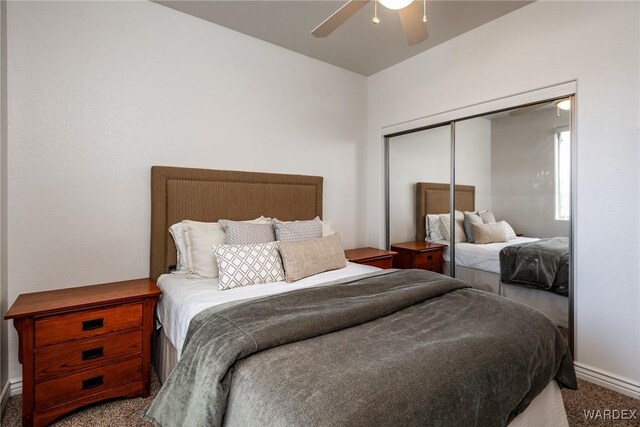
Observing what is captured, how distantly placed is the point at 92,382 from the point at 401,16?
2.79 m

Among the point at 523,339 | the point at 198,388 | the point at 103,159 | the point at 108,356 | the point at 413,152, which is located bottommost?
the point at 108,356

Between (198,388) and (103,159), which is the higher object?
(103,159)

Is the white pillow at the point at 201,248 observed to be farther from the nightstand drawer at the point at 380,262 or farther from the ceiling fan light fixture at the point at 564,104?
the ceiling fan light fixture at the point at 564,104

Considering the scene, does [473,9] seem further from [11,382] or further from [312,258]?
[11,382]

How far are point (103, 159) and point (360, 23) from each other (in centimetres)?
233

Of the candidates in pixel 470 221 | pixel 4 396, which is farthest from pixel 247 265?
pixel 470 221

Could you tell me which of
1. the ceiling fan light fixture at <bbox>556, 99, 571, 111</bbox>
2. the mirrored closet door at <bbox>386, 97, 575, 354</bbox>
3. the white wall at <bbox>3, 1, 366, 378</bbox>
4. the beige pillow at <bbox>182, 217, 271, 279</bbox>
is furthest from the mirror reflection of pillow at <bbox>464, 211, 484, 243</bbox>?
the beige pillow at <bbox>182, 217, 271, 279</bbox>

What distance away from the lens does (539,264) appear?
99.7 inches

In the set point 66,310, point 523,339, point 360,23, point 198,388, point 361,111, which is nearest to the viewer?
point 198,388

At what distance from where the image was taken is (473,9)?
8.43 ft

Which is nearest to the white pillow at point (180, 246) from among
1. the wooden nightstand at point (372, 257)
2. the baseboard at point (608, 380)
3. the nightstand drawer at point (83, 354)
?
the nightstand drawer at point (83, 354)

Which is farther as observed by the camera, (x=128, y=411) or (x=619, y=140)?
(x=619, y=140)

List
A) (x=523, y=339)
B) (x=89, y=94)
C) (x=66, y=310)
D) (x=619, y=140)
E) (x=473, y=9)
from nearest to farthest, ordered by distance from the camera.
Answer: (x=523, y=339), (x=66, y=310), (x=619, y=140), (x=89, y=94), (x=473, y=9)

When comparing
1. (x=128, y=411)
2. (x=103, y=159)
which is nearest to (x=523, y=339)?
(x=128, y=411)
